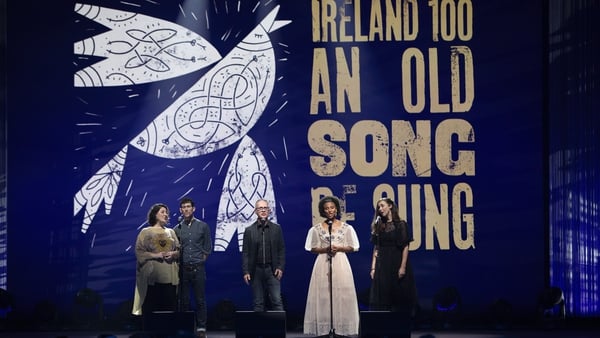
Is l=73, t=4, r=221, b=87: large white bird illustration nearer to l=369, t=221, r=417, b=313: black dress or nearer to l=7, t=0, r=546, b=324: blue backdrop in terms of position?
l=7, t=0, r=546, b=324: blue backdrop

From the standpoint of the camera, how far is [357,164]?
34.9ft

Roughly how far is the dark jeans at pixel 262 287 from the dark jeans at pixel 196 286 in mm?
615

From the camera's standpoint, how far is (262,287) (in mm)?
9172

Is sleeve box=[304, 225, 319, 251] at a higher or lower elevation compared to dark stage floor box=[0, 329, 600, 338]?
higher

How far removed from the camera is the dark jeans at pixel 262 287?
29.9 feet

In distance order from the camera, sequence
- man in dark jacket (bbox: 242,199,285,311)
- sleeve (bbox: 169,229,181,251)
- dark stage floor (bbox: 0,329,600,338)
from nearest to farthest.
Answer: sleeve (bbox: 169,229,181,251), man in dark jacket (bbox: 242,199,285,311), dark stage floor (bbox: 0,329,600,338)

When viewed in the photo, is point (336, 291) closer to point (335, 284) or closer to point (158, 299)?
point (335, 284)

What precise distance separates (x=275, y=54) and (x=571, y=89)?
3461mm

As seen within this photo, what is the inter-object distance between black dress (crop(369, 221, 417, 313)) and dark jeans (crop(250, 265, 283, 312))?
3.47 ft

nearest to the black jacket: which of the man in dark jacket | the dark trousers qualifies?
the man in dark jacket

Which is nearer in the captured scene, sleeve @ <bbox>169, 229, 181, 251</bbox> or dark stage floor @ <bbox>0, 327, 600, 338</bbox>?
sleeve @ <bbox>169, 229, 181, 251</bbox>

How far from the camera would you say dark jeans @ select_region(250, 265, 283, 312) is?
29.9 ft

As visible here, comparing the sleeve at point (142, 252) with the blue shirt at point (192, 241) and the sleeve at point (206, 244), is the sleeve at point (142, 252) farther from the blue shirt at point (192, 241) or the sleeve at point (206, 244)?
the sleeve at point (206, 244)

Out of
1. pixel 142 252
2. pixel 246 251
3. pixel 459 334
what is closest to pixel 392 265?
pixel 246 251
